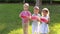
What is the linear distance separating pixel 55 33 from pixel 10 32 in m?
1.98

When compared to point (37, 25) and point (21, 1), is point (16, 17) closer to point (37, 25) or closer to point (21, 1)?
point (37, 25)

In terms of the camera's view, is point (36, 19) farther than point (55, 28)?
No

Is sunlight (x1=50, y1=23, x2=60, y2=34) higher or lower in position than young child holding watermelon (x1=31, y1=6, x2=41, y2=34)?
lower

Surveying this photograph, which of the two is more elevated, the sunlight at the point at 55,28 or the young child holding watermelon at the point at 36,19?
the young child holding watermelon at the point at 36,19

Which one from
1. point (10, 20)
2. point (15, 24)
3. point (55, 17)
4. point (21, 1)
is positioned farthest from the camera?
point (21, 1)

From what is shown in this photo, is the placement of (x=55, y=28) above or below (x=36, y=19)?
below

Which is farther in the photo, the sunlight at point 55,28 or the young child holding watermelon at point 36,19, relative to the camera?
the sunlight at point 55,28

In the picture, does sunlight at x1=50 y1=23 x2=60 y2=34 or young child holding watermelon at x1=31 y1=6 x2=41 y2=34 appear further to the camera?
sunlight at x1=50 y1=23 x2=60 y2=34

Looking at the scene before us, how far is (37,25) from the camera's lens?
25.4ft

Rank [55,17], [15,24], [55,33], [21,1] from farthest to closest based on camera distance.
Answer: [21,1]
[55,17]
[15,24]
[55,33]

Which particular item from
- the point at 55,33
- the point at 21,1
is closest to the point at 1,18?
the point at 55,33

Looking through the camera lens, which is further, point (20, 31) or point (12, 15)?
point (12, 15)

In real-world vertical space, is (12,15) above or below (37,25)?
below

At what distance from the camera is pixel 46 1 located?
22.6 meters
